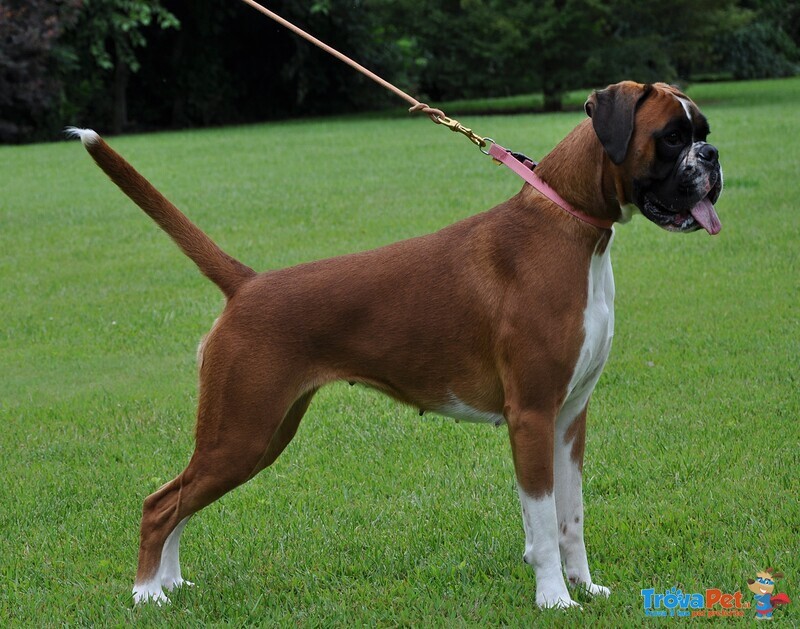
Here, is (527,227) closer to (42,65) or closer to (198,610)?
(198,610)

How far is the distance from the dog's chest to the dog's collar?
4.4 inches

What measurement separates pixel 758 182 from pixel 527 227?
11089 millimetres

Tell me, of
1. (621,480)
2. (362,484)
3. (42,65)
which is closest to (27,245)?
(362,484)

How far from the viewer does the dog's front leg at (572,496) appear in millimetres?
4383

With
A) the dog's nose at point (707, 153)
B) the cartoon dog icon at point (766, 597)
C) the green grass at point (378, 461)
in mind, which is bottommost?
the green grass at point (378, 461)

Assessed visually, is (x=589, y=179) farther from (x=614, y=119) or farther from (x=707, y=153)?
(x=707, y=153)

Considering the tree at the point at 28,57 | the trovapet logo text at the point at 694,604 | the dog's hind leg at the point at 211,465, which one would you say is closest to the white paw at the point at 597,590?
the trovapet logo text at the point at 694,604

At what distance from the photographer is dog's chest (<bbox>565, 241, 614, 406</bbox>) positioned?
4.05m

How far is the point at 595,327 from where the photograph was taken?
4062 mm

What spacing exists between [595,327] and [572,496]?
0.77 metres

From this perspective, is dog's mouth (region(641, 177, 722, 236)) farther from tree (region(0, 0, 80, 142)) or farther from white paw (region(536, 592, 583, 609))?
tree (region(0, 0, 80, 142))

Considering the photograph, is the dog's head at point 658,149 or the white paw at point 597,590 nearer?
the dog's head at point 658,149

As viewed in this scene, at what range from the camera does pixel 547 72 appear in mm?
31219

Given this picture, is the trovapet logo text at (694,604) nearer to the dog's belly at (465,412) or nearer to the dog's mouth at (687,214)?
the dog's belly at (465,412)
